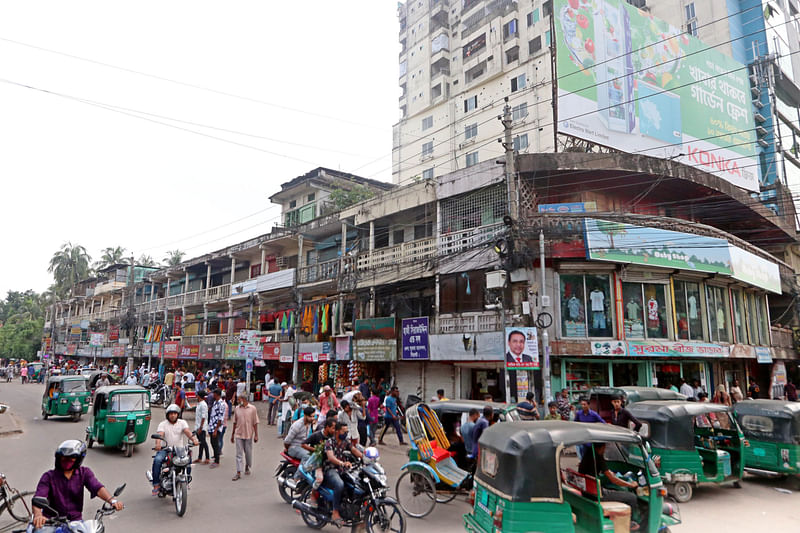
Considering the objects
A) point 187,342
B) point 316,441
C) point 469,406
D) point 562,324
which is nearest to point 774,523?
point 469,406

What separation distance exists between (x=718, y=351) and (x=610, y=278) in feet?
18.8

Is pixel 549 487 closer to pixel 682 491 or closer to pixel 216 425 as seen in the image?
pixel 682 491

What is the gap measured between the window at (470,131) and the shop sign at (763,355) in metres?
29.0

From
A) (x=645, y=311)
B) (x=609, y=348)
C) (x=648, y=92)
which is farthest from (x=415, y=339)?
(x=648, y=92)

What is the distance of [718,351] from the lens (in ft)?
62.2

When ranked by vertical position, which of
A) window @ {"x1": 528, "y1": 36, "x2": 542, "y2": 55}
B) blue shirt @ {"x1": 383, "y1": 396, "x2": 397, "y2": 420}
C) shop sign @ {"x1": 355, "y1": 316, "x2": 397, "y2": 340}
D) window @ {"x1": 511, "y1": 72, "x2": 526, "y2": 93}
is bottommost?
blue shirt @ {"x1": 383, "y1": 396, "x2": 397, "y2": 420}

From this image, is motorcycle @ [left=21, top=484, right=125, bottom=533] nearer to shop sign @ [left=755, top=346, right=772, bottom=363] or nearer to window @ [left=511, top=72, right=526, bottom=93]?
shop sign @ [left=755, top=346, right=772, bottom=363]

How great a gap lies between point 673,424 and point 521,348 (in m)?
5.60

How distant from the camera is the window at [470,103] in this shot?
46344 mm

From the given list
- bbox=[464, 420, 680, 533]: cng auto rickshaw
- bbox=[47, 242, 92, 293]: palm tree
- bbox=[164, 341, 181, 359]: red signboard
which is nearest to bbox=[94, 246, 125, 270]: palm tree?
bbox=[47, 242, 92, 293]: palm tree

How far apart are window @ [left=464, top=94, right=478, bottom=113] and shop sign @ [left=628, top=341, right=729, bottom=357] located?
33.4 meters

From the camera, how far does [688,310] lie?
18.6 m

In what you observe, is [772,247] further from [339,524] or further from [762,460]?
[339,524]

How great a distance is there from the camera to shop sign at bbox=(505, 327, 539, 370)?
1423cm
